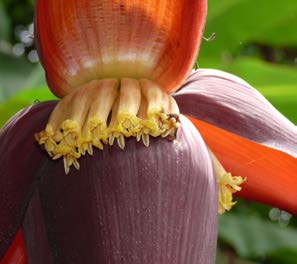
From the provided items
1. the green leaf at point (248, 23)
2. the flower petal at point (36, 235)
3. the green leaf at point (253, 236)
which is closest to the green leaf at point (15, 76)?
the green leaf at point (248, 23)

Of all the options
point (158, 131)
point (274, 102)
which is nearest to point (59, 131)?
point (158, 131)

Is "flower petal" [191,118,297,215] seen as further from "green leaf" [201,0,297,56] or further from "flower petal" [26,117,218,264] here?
"green leaf" [201,0,297,56]

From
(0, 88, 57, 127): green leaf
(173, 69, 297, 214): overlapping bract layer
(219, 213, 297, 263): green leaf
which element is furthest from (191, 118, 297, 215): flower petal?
(219, 213, 297, 263): green leaf

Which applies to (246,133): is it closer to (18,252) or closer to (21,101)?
(18,252)

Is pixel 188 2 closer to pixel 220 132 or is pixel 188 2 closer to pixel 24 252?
pixel 220 132

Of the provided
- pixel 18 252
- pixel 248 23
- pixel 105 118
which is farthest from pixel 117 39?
pixel 248 23

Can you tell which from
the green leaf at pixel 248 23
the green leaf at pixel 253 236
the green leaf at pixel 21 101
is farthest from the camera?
the green leaf at pixel 253 236

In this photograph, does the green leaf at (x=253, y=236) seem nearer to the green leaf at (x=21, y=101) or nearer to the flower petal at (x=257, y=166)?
the green leaf at (x=21, y=101)
